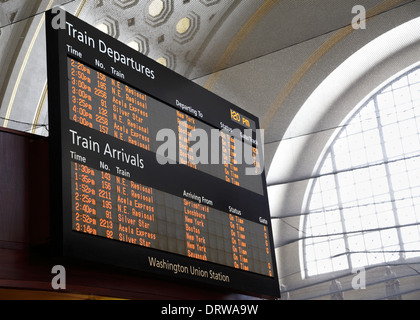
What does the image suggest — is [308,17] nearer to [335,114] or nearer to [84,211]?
[335,114]

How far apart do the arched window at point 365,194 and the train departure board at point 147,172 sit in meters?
3.38

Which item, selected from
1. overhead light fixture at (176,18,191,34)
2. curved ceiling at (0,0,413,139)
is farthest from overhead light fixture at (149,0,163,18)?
overhead light fixture at (176,18,191,34)

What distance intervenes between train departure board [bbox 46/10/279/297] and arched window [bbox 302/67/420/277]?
338 cm

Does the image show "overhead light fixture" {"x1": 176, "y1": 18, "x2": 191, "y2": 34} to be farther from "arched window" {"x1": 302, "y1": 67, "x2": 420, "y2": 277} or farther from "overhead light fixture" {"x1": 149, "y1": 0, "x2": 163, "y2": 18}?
"arched window" {"x1": 302, "y1": 67, "x2": 420, "y2": 277}

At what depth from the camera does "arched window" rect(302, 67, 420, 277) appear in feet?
34.7

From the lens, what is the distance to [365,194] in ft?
36.5

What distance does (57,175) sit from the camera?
5285mm

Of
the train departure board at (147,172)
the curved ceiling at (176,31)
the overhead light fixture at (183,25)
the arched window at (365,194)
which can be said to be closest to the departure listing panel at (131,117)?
the train departure board at (147,172)

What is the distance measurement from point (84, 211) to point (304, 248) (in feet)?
19.7

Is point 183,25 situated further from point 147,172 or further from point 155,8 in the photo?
point 147,172

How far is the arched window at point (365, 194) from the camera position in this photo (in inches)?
416

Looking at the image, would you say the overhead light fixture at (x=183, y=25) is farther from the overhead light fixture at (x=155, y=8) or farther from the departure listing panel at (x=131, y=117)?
the departure listing panel at (x=131, y=117)

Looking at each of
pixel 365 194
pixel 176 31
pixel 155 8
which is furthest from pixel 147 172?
pixel 365 194

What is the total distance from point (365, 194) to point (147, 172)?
5.96 metres
